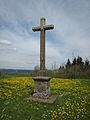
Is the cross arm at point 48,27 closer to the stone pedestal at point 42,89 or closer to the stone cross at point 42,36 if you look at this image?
the stone cross at point 42,36

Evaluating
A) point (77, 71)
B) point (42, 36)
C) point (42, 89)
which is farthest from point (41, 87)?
point (77, 71)

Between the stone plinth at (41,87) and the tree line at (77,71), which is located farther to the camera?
the tree line at (77,71)

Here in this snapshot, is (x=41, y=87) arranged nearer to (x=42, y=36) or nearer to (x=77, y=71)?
(x=42, y=36)

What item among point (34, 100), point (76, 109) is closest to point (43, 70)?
point (34, 100)

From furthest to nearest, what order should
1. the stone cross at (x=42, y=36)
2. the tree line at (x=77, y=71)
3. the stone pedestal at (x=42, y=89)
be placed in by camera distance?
the tree line at (x=77, y=71) < the stone cross at (x=42, y=36) < the stone pedestal at (x=42, y=89)

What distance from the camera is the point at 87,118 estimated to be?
4.05 meters

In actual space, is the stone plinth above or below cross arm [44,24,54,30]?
below

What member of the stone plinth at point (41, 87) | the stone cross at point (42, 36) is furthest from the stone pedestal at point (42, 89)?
the stone cross at point (42, 36)

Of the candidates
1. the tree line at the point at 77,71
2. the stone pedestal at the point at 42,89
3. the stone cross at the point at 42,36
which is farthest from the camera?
the tree line at the point at 77,71

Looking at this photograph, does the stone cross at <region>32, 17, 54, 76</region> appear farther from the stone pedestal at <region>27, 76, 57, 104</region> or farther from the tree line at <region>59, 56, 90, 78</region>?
the tree line at <region>59, 56, 90, 78</region>

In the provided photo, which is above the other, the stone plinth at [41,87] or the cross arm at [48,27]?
the cross arm at [48,27]

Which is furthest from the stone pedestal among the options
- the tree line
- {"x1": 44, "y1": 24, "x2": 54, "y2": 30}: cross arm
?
the tree line

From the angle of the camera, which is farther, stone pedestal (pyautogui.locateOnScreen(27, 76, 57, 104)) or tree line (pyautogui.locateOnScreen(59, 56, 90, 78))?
tree line (pyautogui.locateOnScreen(59, 56, 90, 78))

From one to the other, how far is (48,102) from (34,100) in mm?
748
